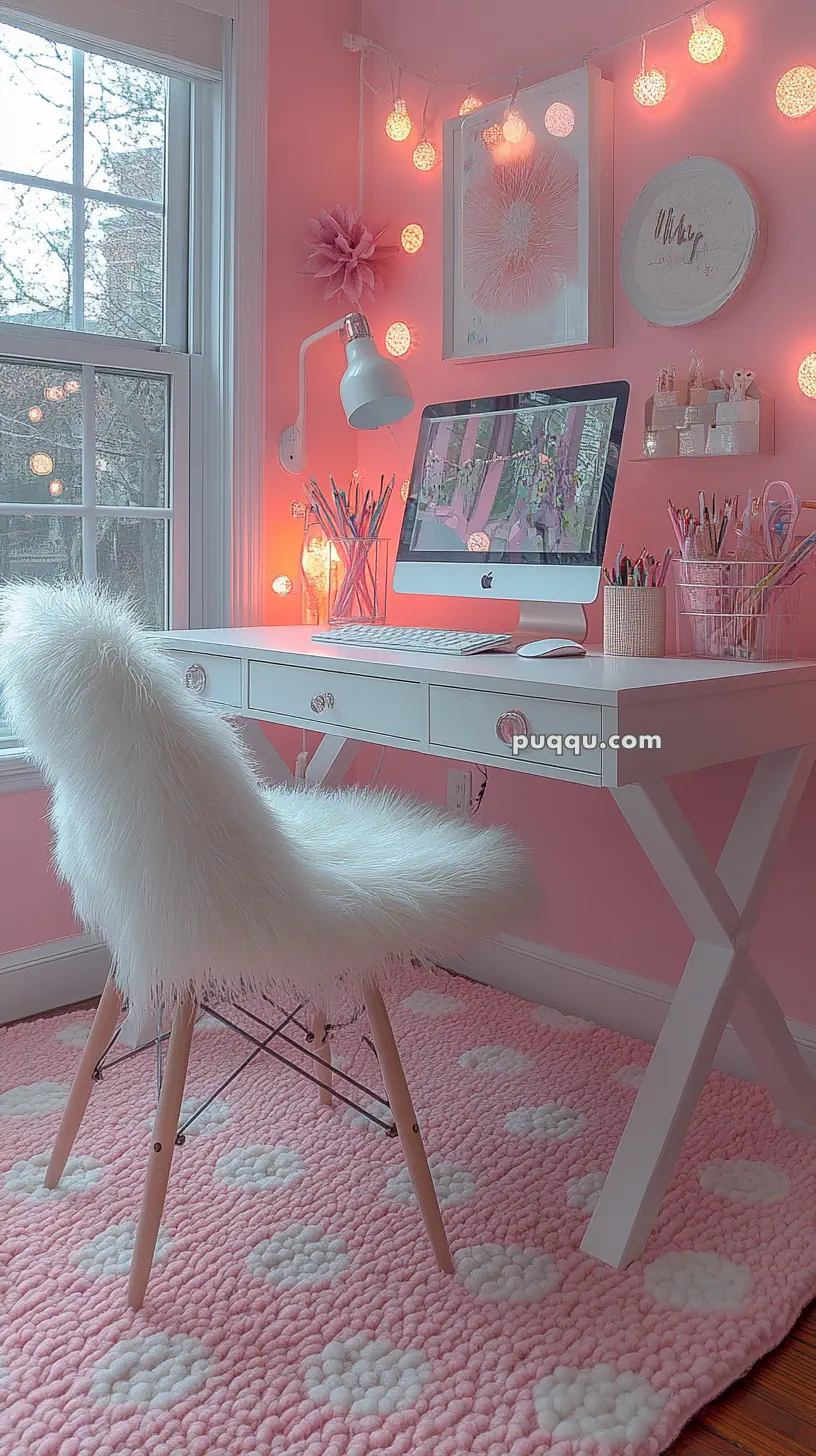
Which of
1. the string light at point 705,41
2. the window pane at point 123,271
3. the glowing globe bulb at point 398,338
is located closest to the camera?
the string light at point 705,41

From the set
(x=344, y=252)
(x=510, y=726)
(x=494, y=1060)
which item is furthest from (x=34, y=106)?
(x=494, y=1060)

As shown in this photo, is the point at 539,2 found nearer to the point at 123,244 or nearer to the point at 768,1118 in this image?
the point at 123,244

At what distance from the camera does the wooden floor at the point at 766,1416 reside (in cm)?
119

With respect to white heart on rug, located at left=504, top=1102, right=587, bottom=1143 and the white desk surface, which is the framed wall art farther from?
white heart on rug, located at left=504, top=1102, right=587, bottom=1143

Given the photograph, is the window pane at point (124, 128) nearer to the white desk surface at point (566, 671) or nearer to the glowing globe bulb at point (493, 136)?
the glowing globe bulb at point (493, 136)

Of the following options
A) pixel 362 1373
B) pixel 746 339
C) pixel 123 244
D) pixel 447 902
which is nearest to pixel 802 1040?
pixel 447 902

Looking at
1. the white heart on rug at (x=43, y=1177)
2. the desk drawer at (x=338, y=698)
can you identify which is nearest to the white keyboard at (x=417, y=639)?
the desk drawer at (x=338, y=698)

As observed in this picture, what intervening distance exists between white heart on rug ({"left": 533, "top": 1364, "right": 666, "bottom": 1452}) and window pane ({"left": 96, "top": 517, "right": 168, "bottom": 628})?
164cm

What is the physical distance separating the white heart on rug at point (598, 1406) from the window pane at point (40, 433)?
1.74m

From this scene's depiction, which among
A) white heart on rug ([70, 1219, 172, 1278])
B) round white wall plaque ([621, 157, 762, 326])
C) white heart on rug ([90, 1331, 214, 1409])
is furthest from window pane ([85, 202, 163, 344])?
white heart on rug ([90, 1331, 214, 1409])

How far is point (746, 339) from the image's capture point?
1.86m

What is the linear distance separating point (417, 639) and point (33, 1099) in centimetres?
99

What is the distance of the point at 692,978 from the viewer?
158 cm

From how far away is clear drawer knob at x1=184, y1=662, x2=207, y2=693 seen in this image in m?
2.00
